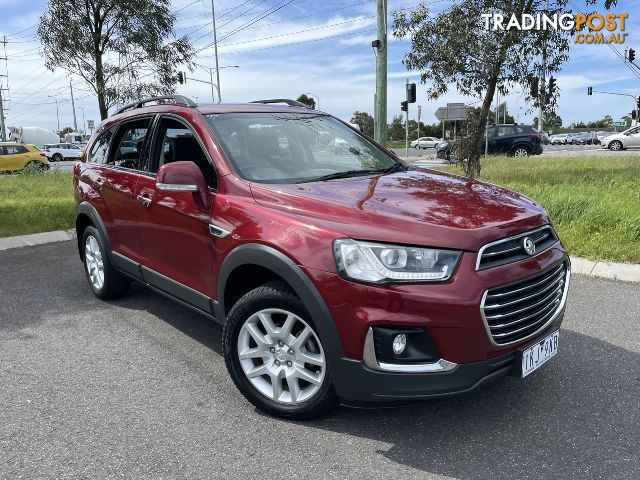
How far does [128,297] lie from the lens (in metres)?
5.12

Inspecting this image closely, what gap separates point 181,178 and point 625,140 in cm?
3136

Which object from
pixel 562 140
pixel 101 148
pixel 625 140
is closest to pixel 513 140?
pixel 625 140

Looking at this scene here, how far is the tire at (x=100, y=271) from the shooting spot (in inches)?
187

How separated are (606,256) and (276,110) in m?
3.84

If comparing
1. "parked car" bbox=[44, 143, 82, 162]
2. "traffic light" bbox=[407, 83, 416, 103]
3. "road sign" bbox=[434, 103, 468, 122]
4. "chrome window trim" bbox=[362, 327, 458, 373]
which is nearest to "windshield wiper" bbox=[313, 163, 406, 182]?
"chrome window trim" bbox=[362, 327, 458, 373]

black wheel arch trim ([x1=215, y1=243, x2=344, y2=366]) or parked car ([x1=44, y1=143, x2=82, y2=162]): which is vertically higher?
parked car ([x1=44, y1=143, x2=82, y2=162])

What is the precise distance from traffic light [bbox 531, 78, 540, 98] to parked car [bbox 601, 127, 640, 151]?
69.7 feet

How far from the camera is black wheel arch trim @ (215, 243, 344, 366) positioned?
8.35ft

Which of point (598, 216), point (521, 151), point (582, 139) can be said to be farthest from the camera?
point (582, 139)

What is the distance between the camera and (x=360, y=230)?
2.53m

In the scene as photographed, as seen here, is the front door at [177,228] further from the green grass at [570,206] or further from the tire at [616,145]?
the tire at [616,145]

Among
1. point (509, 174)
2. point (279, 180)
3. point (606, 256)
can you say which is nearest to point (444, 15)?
point (509, 174)

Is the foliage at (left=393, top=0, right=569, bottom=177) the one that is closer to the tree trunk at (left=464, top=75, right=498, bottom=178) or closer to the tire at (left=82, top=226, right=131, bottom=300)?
the tree trunk at (left=464, top=75, right=498, bottom=178)

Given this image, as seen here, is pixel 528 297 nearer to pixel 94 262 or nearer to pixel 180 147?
pixel 180 147
